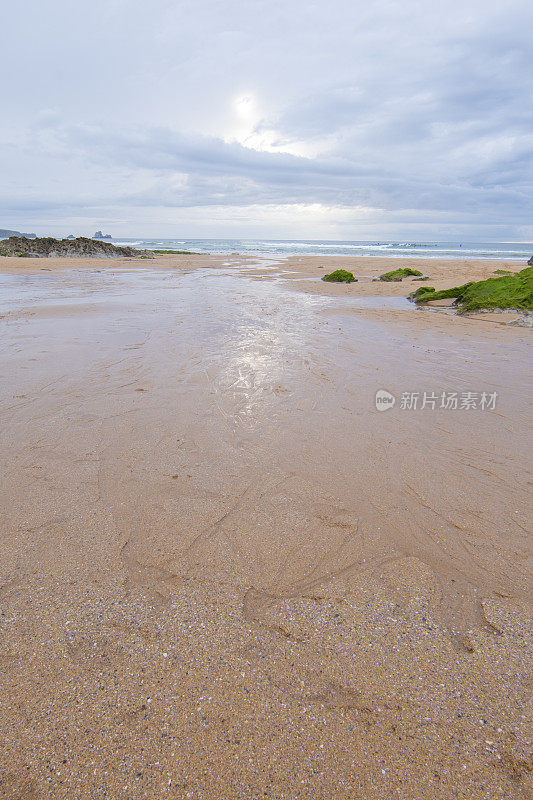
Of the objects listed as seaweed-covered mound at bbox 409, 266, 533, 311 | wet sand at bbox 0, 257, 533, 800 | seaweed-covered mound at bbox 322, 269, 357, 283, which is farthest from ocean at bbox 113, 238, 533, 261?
wet sand at bbox 0, 257, 533, 800

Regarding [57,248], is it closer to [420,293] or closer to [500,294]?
[420,293]

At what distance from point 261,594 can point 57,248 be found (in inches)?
1751

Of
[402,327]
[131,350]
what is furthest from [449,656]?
[402,327]

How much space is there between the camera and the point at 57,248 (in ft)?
124

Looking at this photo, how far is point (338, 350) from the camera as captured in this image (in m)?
7.45

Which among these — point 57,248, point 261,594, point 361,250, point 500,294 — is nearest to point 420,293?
point 500,294

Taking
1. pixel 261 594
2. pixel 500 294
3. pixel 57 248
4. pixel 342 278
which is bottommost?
pixel 261 594

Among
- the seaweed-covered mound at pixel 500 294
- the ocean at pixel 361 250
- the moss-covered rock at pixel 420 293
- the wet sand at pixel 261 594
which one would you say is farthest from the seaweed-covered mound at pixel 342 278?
the ocean at pixel 361 250

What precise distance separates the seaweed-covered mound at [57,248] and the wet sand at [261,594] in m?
38.6

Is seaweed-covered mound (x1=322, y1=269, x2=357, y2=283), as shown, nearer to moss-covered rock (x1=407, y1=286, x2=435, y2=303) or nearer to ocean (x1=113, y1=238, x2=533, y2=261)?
moss-covered rock (x1=407, y1=286, x2=435, y2=303)

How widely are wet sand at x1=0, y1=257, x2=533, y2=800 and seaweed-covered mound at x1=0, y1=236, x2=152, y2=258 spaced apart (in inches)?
1518

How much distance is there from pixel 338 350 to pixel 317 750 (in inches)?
254

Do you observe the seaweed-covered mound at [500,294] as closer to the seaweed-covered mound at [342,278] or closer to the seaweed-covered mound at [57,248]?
the seaweed-covered mound at [342,278]

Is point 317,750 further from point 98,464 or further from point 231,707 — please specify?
point 98,464
